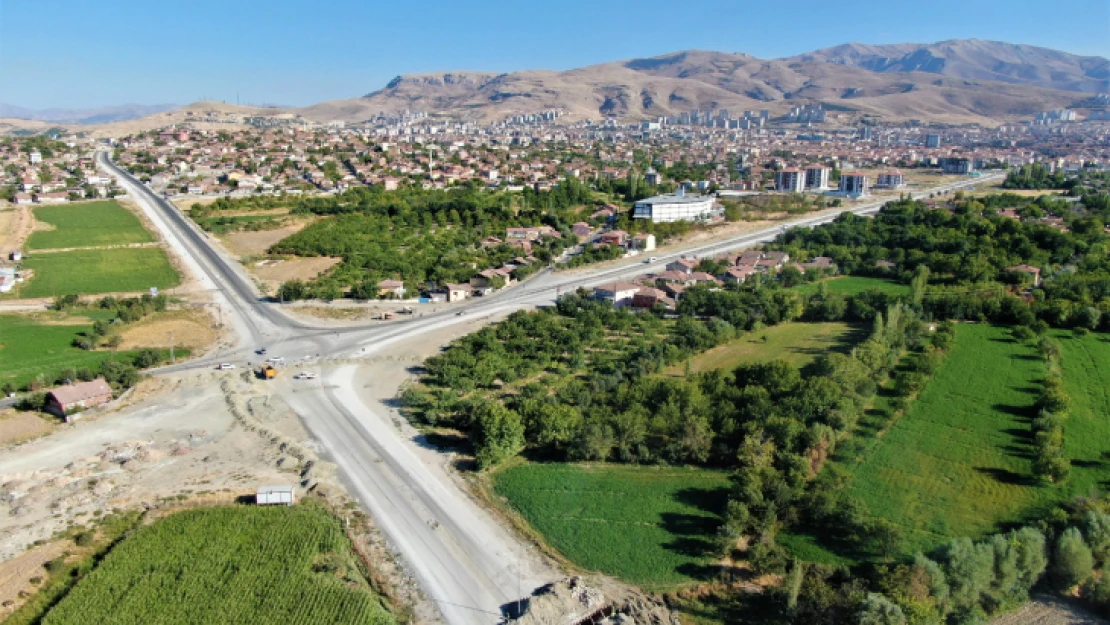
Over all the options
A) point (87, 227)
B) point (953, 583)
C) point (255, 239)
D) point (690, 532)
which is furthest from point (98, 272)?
point (953, 583)

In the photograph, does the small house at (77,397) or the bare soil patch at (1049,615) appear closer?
the bare soil patch at (1049,615)

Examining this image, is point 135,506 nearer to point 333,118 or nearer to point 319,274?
point 319,274

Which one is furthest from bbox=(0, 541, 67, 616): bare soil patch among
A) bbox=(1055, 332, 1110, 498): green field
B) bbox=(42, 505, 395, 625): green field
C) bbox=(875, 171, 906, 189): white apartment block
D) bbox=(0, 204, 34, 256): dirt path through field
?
bbox=(875, 171, 906, 189): white apartment block

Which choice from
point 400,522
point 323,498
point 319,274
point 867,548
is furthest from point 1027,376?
point 319,274

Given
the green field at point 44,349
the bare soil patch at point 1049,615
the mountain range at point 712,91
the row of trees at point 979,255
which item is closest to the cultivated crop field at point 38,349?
the green field at point 44,349

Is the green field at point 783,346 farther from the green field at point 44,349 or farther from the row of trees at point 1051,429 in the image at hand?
the green field at point 44,349
